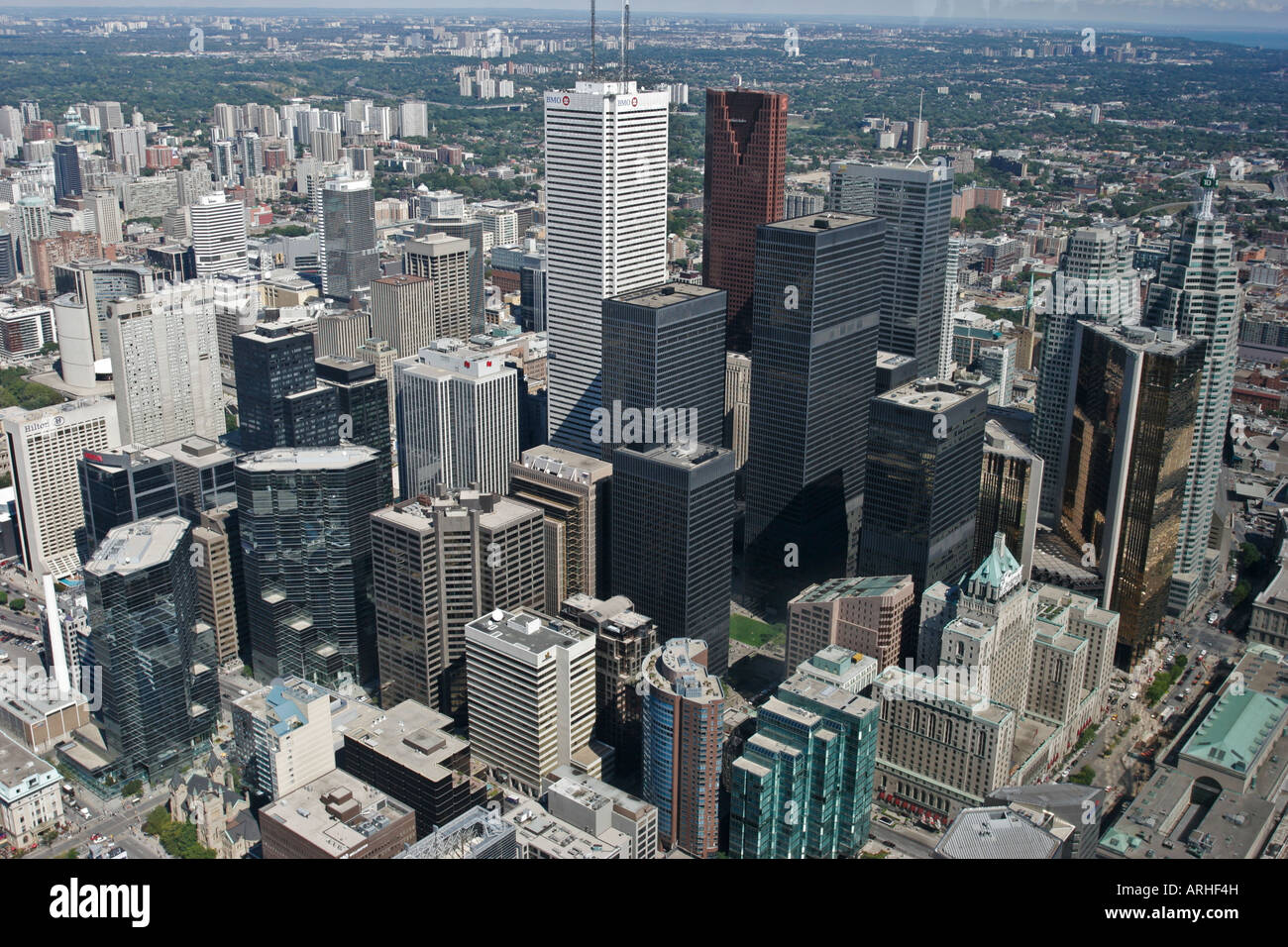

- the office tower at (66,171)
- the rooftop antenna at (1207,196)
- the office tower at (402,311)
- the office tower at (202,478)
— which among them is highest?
the rooftop antenna at (1207,196)

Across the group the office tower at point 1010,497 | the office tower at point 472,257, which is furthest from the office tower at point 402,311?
the office tower at point 1010,497

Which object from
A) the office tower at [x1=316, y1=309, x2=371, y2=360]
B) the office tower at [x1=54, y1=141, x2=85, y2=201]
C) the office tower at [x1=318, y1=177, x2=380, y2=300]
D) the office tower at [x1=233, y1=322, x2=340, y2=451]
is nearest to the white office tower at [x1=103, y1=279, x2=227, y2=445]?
the office tower at [x1=316, y1=309, x2=371, y2=360]

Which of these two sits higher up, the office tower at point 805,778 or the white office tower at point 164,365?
the white office tower at point 164,365

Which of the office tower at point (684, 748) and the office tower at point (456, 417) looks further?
the office tower at point (456, 417)

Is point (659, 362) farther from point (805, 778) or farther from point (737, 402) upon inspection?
point (805, 778)

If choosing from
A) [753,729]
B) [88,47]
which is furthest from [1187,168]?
[88,47]

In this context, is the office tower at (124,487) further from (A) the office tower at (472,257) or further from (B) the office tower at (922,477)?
(A) the office tower at (472,257)
